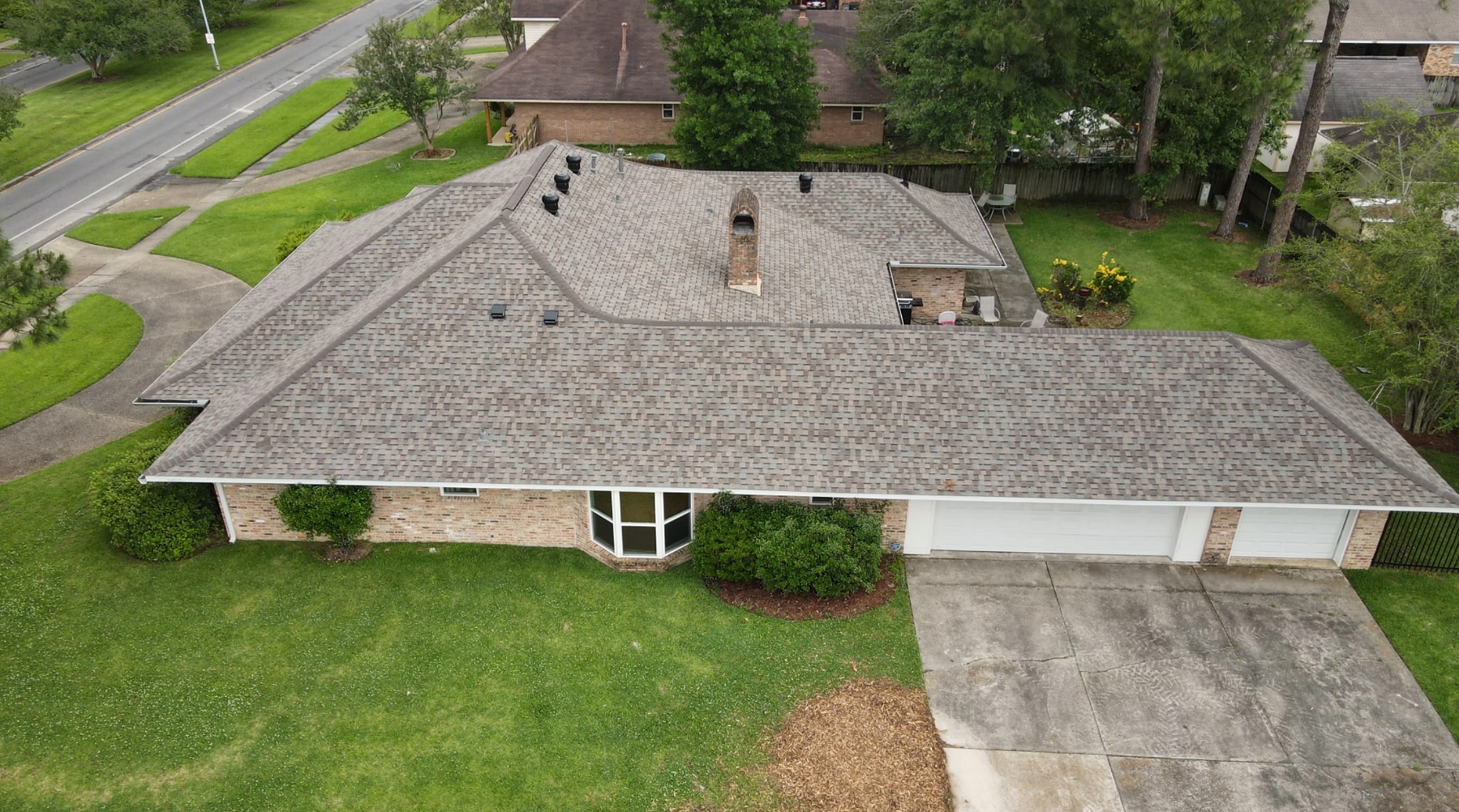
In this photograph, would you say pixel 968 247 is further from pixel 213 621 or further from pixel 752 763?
pixel 213 621

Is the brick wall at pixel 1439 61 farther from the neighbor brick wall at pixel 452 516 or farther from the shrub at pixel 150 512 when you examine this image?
the shrub at pixel 150 512

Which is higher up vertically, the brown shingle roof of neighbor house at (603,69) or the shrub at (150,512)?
the brown shingle roof of neighbor house at (603,69)

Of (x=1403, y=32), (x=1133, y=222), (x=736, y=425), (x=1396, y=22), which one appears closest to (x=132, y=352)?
(x=736, y=425)

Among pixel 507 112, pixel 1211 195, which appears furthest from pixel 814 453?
pixel 507 112

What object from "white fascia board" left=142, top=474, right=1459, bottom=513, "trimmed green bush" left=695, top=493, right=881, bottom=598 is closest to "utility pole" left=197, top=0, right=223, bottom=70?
"white fascia board" left=142, top=474, right=1459, bottom=513

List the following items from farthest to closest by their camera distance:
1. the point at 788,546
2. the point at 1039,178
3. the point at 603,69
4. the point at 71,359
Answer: the point at 603,69 < the point at 1039,178 < the point at 71,359 < the point at 788,546

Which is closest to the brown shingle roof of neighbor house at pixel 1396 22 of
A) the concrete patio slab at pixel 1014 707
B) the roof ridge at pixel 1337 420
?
the roof ridge at pixel 1337 420

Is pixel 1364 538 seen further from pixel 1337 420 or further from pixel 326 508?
pixel 326 508

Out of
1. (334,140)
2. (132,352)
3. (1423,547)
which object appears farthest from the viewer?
(334,140)
